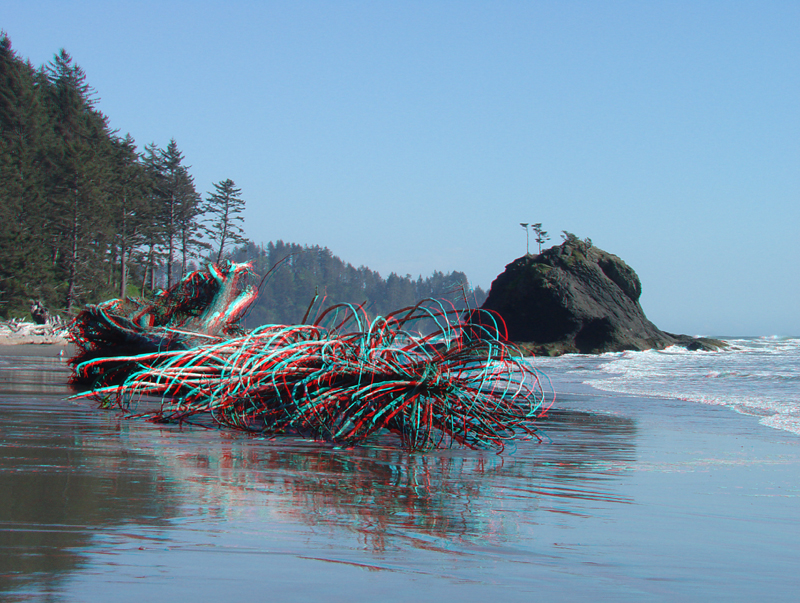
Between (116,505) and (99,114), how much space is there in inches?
2281

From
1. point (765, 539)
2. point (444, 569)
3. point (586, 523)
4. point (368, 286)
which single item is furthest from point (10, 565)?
point (368, 286)

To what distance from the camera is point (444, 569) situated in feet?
5.61

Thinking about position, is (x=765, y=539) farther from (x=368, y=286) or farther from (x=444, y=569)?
(x=368, y=286)

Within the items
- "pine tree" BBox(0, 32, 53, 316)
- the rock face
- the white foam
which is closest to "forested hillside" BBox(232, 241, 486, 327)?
"pine tree" BBox(0, 32, 53, 316)

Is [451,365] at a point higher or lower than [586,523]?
higher

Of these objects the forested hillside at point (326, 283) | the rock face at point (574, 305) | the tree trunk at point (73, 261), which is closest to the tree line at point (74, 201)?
the tree trunk at point (73, 261)

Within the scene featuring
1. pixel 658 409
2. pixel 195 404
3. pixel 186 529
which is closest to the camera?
pixel 186 529

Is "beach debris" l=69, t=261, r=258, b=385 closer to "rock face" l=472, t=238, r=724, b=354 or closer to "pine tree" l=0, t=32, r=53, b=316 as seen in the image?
"rock face" l=472, t=238, r=724, b=354

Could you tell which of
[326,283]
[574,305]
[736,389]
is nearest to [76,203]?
[574,305]

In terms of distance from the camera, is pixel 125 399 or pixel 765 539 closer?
pixel 765 539

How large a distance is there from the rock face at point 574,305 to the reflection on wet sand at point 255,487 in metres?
26.1

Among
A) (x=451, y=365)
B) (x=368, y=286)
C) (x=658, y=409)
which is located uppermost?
(x=368, y=286)

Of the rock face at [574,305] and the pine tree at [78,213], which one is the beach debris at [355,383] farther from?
the pine tree at [78,213]

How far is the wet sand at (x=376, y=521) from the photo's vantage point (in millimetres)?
1594
